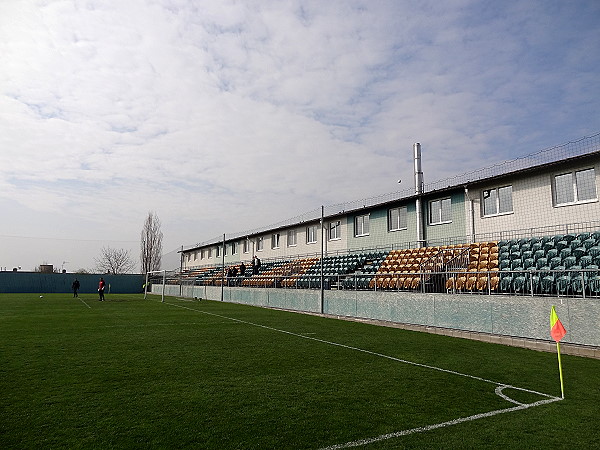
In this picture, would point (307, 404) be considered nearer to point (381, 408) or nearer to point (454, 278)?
point (381, 408)

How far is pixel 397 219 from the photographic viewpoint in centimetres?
2603

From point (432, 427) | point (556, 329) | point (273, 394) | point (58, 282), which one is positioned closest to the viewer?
point (432, 427)

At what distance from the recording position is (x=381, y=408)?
5.81 metres

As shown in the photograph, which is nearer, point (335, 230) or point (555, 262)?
point (555, 262)

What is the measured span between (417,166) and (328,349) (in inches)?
832

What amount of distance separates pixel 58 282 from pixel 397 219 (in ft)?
177

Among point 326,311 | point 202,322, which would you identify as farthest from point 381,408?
point 326,311

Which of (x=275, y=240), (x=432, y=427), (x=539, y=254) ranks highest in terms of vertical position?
(x=275, y=240)

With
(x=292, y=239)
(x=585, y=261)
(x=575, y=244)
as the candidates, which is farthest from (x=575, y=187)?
(x=292, y=239)

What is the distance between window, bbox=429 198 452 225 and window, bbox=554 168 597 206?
5.66m

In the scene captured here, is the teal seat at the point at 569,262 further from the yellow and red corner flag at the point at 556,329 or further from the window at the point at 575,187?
the yellow and red corner flag at the point at 556,329

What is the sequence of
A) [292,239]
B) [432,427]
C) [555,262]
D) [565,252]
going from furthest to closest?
[292,239] → [565,252] → [555,262] → [432,427]

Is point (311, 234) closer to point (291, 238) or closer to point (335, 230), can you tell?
point (291, 238)

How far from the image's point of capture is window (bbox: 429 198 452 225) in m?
22.4
